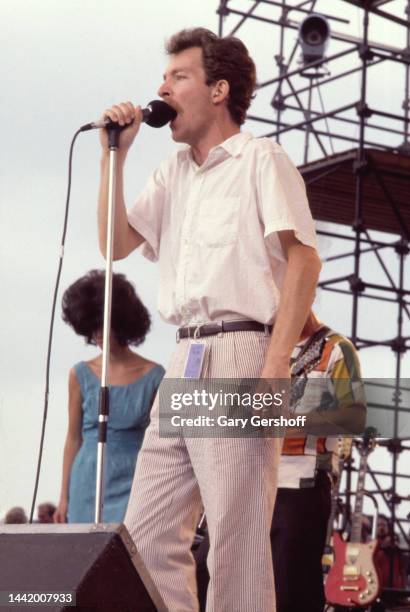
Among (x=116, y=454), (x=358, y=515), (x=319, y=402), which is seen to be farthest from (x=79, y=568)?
(x=358, y=515)

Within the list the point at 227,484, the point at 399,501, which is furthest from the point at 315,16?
the point at 227,484

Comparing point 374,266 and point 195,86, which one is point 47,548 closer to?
point 195,86

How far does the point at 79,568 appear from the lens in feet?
7.62

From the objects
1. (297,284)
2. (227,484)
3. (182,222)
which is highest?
(182,222)

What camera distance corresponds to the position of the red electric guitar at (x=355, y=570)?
6.39 metres

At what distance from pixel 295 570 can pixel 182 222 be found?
134 centimetres

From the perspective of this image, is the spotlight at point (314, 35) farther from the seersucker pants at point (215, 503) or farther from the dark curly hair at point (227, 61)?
the seersucker pants at point (215, 503)

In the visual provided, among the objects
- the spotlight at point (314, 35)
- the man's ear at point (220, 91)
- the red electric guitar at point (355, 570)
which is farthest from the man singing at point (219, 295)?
the spotlight at point (314, 35)

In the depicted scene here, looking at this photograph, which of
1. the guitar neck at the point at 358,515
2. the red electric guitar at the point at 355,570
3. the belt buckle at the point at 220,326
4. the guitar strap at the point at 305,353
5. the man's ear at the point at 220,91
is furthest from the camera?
the guitar neck at the point at 358,515

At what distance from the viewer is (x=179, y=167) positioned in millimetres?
3139

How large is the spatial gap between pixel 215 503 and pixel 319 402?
1.28 metres

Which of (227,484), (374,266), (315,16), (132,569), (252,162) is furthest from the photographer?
(374,266)

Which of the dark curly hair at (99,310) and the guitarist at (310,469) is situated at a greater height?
the dark curly hair at (99,310)

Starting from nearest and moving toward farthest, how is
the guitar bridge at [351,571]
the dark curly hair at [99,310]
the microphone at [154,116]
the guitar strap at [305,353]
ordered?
1. the microphone at [154,116]
2. the guitar strap at [305,353]
3. the dark curly hair at [99,310]
4. the guitar bridge at [351,571]
